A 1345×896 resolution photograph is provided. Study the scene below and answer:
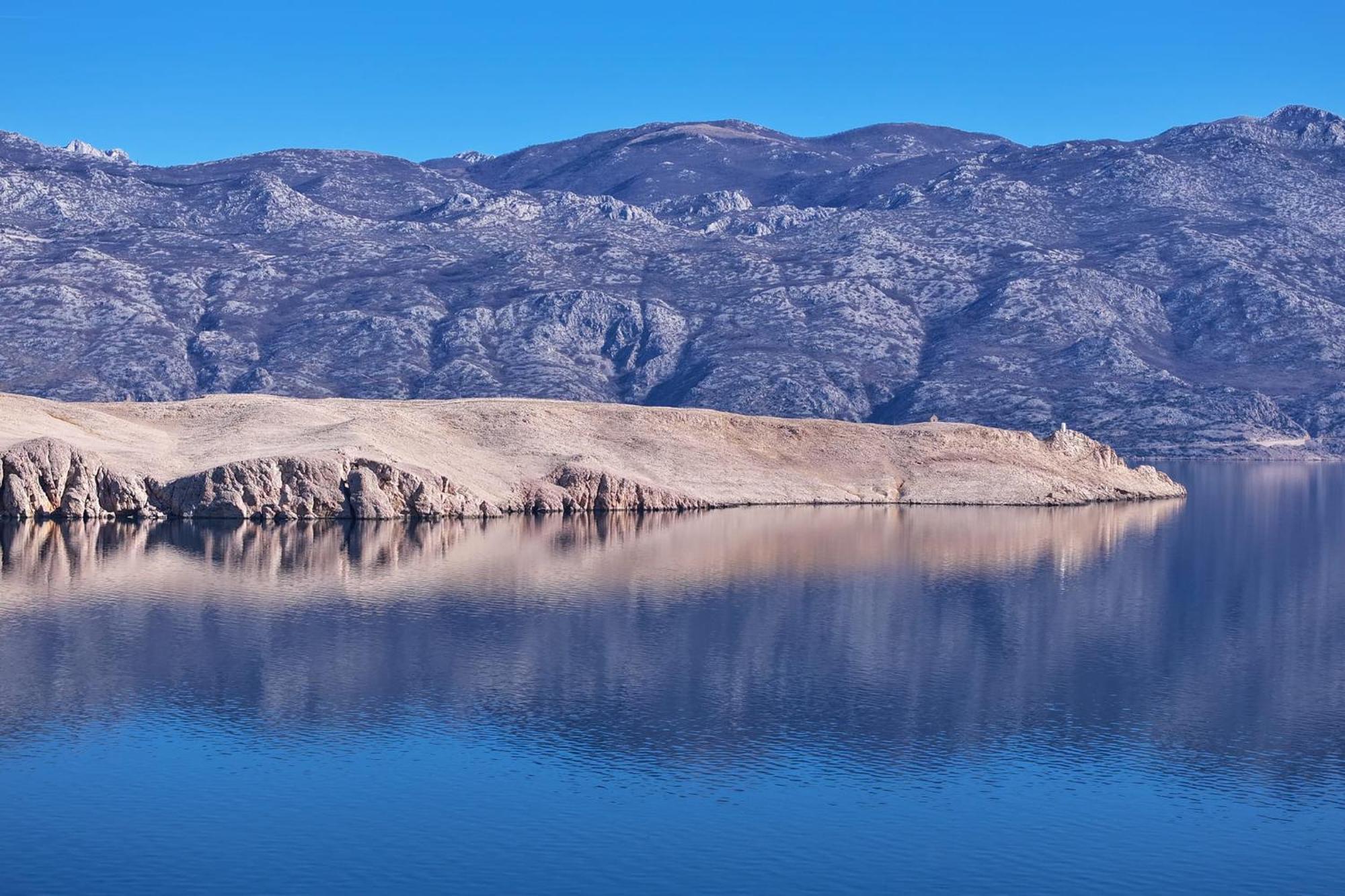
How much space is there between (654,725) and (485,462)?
78.2 m

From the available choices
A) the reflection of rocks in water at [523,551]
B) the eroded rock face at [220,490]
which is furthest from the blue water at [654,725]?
the eroded rock face at [220,490]

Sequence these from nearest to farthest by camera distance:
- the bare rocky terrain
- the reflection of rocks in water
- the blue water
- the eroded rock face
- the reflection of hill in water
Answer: the blue water
the reflection of hill in water
the reflection of rocks in water
the eroded rock face
the bare rocky terrain

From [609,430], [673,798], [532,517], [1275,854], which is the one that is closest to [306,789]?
[673,798]

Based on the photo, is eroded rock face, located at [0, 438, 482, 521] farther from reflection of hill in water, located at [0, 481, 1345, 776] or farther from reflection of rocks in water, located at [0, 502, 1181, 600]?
reflection of hill in water, located at [0, 481, 1345, 776]

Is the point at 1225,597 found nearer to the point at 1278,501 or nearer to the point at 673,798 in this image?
the point at 673,798

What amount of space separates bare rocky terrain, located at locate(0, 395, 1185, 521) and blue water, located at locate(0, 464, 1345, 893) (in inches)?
647

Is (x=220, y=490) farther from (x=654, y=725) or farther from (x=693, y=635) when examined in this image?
(x=654, y=725)

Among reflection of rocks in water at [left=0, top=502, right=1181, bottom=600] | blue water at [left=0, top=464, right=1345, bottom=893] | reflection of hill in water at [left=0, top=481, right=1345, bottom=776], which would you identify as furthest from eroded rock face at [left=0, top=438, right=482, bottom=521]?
blue water at [left=0, top=464, right=1345, bottom=893]

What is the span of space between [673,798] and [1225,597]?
5236 cm

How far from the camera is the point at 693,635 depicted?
6844cm

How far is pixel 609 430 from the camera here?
140125 millimetres

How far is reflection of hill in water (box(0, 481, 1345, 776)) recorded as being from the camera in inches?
2088

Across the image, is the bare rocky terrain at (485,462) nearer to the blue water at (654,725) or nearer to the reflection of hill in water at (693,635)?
the reflection of hill in water at (693,635)

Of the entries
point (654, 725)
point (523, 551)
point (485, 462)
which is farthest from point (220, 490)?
point (654, 725)
